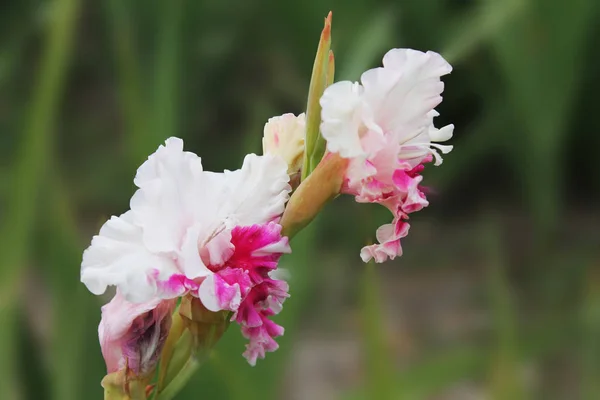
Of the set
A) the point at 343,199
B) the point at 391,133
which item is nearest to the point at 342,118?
the point at 391,133

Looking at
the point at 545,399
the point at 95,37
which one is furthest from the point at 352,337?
the point at 95,37

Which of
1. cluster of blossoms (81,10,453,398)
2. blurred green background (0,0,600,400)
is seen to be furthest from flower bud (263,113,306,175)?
blurred green background (0,0,600,400)

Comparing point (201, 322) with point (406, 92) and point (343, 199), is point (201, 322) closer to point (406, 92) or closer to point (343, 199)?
point (406, 92)

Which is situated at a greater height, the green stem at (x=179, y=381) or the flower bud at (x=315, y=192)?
the flower bud at (x=315, y=192)

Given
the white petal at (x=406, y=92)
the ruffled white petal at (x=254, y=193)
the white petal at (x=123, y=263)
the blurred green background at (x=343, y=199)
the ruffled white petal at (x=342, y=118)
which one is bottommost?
the white petal at (x=123, y=263)

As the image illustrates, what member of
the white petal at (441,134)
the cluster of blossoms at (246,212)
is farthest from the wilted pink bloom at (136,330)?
the white petal at (441,134)

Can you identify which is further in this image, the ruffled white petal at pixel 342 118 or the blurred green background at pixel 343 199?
the blurred green background at pixel 343 199

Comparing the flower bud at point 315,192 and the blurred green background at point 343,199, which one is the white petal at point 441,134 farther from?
the blurred green background at point 343,199

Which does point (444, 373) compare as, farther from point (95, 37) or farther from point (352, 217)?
point (95, 37)

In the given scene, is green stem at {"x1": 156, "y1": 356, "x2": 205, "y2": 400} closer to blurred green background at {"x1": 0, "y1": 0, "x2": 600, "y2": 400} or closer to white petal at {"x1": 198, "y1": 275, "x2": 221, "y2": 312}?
white petal at {"x1": 198, "y1": 275, "x2": 221, "y2": 312}
